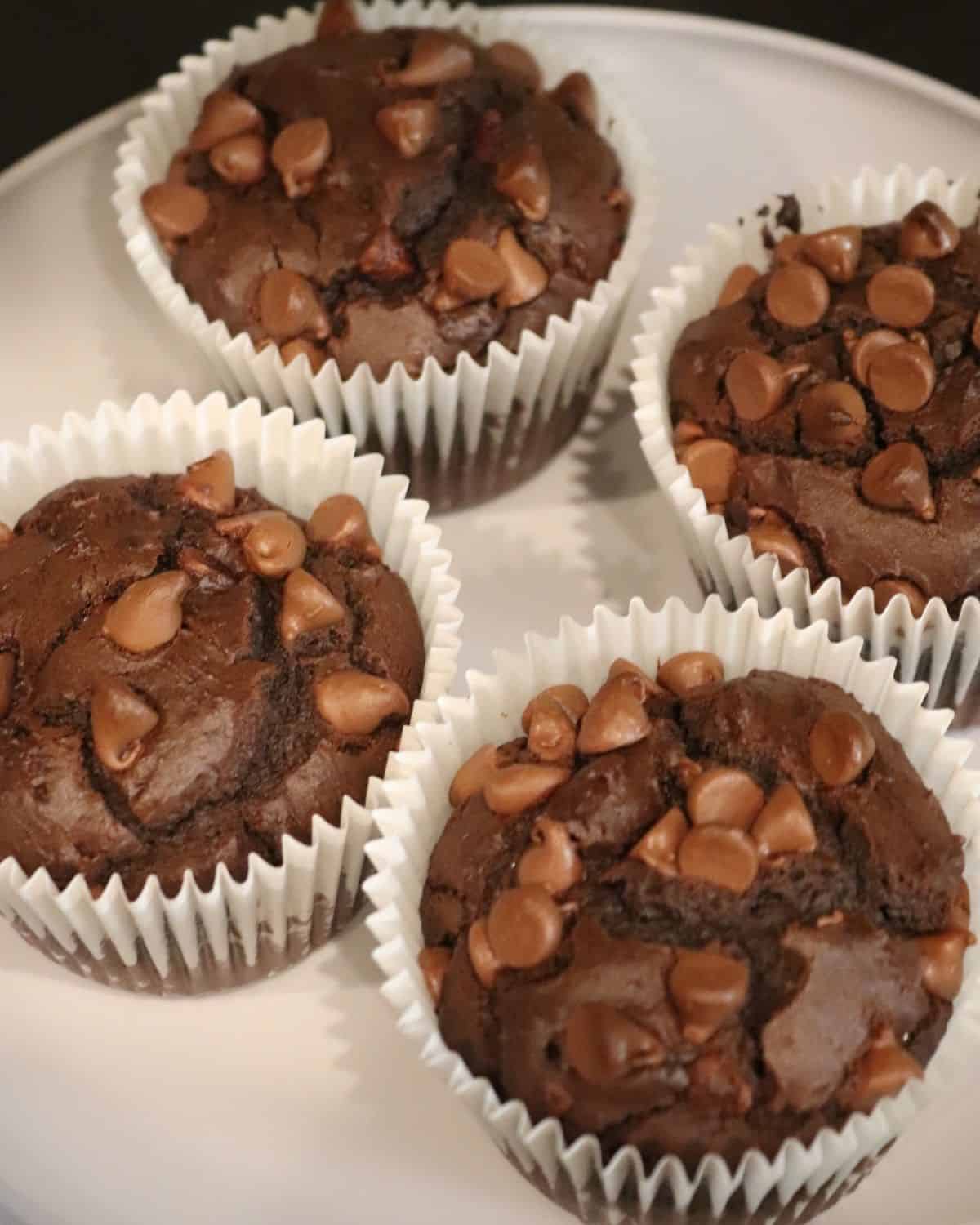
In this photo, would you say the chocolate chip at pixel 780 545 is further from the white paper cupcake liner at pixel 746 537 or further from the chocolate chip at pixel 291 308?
the chocolate chip at pixel 291 308

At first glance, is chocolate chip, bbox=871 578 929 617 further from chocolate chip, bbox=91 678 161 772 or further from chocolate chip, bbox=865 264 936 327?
chocolate chip, bbox=91 678 161 772

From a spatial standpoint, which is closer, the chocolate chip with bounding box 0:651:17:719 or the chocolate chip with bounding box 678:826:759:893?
the chocolate chip with bounding box 678:826:759:893

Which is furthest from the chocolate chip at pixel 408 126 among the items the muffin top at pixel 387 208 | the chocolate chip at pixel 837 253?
the chocolate chip at pixel 837 253

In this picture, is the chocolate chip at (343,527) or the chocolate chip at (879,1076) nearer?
the chocolate chip at (879,1076)

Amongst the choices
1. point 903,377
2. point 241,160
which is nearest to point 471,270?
point 241,160

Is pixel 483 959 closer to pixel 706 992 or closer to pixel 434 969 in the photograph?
pixel 434 969

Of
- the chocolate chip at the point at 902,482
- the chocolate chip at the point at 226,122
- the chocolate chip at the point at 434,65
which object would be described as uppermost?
the chocolate chip at the point at 434,65

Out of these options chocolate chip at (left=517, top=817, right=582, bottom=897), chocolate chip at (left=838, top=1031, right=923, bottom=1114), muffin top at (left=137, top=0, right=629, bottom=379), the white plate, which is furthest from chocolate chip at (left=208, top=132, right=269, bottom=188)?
chocolate chip at (left=838, top=1031, right=923, bottom=1114)

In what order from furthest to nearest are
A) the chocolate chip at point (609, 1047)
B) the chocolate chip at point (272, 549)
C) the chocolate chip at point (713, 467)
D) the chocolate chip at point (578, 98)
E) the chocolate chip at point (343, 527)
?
1. the chocolate chip at point (578, 98)
2. the chocolate chip at point (713, 467)
3. the chocolate chip at point (343, 527)
4. the chocolate chip at point (272, 549)
5. the chocolate chip at point (609, 1047)
